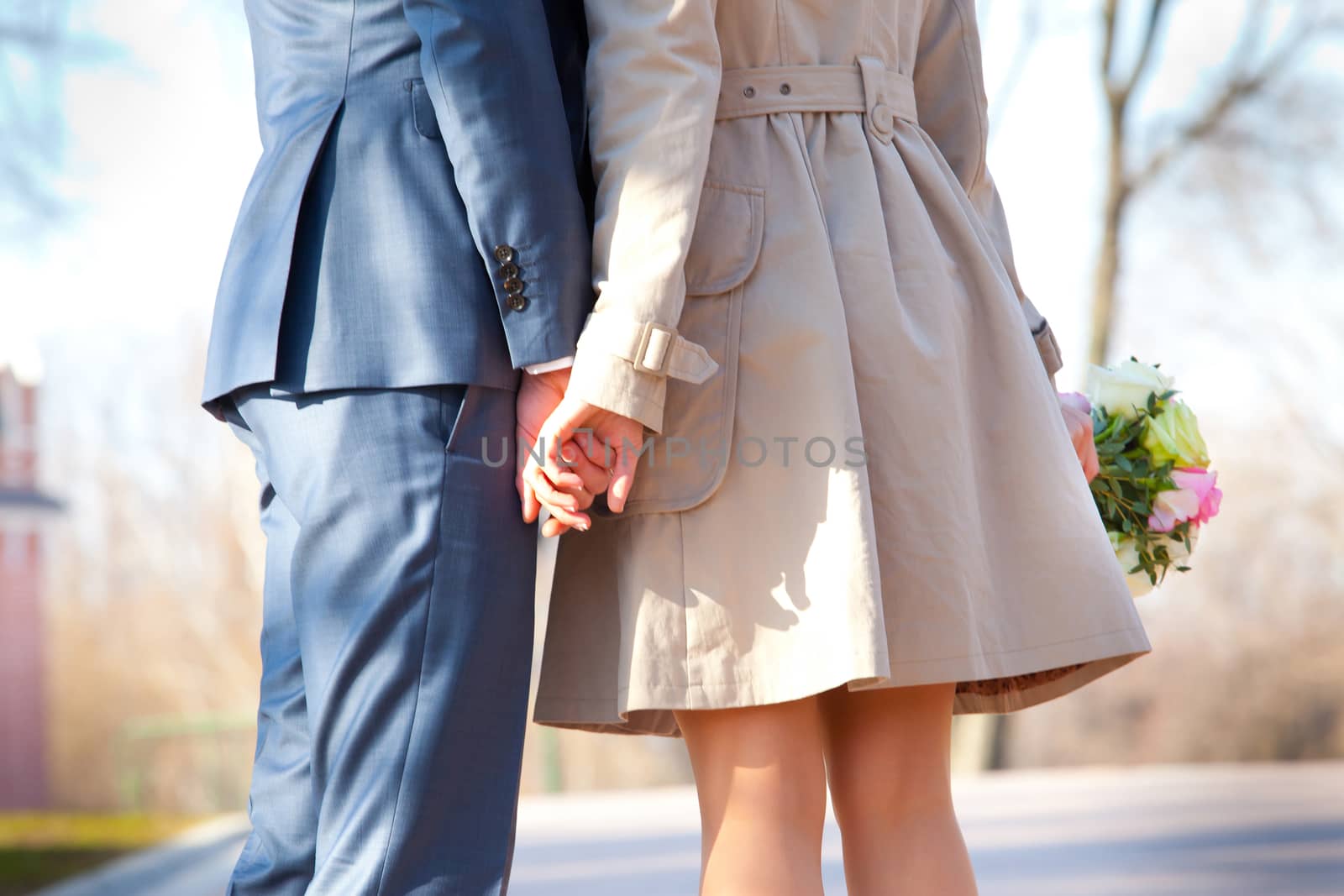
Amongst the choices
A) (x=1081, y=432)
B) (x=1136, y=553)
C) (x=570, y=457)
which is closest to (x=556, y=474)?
(x=570, y=457)

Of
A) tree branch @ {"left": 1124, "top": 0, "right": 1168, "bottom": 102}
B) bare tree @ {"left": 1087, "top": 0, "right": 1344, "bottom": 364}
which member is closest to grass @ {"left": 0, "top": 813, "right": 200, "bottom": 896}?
bare tree @ {"left": 1087, "top": 0, "right": 1344, "bottom": 364}

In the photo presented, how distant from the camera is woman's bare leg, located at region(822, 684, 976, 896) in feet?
3.91

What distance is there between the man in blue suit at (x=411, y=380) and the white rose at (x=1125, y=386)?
2.53ft

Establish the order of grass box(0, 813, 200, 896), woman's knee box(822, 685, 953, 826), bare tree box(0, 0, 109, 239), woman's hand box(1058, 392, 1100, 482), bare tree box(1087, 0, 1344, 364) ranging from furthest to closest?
1. bare tree box(1087, 0, 1344, 364)
2. bare tree box(0, 0, 109, 239)
3. grass box(0, 813, 200, 896)
4. woman's hand box(1058, 392, 1100, 482)
5. woman's knee box(822, 685, 953, 826)

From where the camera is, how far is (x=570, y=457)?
1.13m

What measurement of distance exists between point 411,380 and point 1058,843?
2929 millimetres

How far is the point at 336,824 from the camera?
3.65 feet

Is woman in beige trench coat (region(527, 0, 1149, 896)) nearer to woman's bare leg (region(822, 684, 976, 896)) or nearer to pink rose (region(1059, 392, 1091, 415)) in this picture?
woman's bare leg (region(822, 684, 976, 896))

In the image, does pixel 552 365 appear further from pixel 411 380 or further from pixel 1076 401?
pixel 1076 401

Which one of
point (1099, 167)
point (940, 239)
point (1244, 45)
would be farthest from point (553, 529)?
point (1244, 45)

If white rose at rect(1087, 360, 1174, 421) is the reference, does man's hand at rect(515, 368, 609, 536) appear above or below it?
below

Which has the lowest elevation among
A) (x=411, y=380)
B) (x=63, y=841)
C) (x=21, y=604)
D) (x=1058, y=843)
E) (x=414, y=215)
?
(x=63, y=841)

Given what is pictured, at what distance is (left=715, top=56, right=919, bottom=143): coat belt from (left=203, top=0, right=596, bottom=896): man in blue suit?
166 mm

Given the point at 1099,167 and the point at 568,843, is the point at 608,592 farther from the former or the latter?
the point at 1099,167
